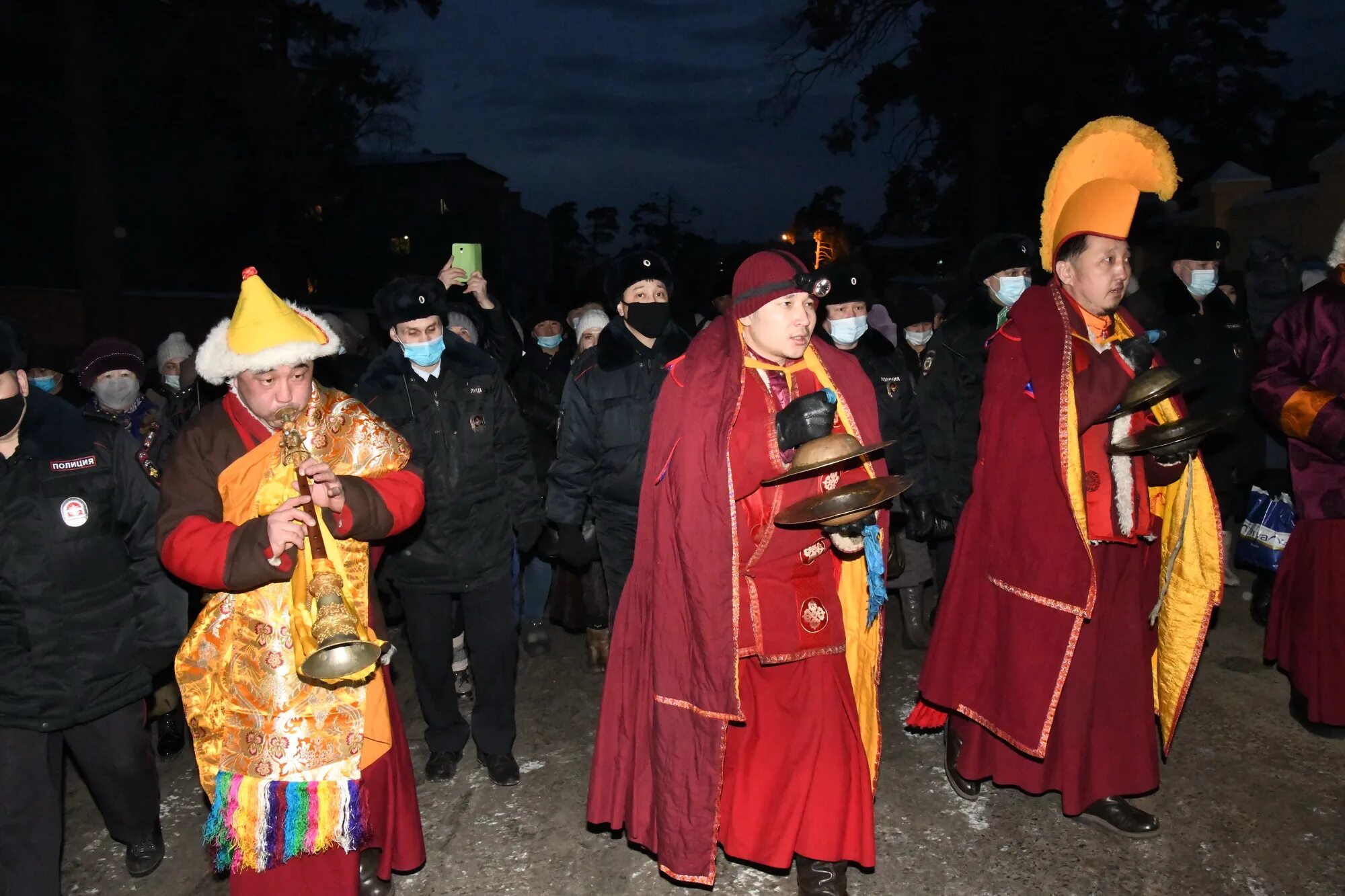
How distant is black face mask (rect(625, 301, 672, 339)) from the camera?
16.7ft

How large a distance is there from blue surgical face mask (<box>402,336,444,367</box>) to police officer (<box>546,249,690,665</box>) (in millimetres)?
726

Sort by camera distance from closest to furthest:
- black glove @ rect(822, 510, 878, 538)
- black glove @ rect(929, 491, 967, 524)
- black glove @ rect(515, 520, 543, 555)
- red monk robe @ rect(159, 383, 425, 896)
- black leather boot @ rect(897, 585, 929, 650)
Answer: red monk robe @ rect(159, 383, 425, 896) < black glove @ rect(822, 510, 878, 538) < black glove @ rect(515, 520, 543, 555) < black glove @ rect(929, 491, 967, 524) < black leather boot @ rect(897, 585, 929, 650)

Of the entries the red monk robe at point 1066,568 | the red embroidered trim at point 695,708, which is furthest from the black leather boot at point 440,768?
the red monk robe at point 1066,568

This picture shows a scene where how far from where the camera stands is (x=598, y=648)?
6.19m

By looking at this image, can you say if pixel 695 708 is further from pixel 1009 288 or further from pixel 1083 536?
pixel 1009 288

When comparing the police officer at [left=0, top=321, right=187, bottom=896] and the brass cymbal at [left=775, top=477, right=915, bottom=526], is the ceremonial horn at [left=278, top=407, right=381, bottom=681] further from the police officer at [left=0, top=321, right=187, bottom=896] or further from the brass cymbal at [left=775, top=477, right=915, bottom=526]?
the brass cymbal at [left=775, top=477, right=915, bottom=526]

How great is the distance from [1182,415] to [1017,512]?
861mm

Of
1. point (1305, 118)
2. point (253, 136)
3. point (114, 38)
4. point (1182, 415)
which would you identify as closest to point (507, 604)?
point (1182, 415)

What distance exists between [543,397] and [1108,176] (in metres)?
4.10

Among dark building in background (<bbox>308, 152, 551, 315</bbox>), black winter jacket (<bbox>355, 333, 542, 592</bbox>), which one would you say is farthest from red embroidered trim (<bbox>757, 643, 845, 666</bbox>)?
dark building in background (<bbox>308, 152, 551, 315</bbox>)

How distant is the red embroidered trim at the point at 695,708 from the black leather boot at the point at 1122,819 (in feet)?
5.47

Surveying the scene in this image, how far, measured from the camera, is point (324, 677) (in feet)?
9.17

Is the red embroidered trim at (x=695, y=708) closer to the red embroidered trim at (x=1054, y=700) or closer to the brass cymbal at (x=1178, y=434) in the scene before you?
the red embroidered trim at (x=1054, y=700)

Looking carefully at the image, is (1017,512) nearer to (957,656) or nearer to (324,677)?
(957,656)
